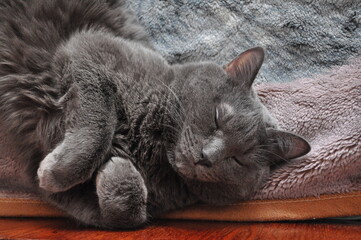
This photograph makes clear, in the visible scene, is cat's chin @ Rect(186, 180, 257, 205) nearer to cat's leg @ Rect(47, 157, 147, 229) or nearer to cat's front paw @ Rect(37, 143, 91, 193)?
cat's leg @ Rect(47, 157, 147, 229)

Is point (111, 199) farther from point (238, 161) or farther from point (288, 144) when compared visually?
point (288, 144)

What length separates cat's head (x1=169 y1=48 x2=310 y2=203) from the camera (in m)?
1.21

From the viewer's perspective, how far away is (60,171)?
3.69ft

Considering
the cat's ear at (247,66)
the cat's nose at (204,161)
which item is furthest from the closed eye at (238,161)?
the cat's ear at (247,66)

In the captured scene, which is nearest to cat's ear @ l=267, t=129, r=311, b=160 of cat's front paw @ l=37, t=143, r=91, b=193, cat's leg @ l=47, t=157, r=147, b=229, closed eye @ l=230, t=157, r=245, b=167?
closed eye @ l=230, t=157, r=245, b=167

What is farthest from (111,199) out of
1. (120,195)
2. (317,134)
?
(317,134)

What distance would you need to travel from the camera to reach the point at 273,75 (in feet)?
5.49

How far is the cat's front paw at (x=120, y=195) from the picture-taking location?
116 centimetres

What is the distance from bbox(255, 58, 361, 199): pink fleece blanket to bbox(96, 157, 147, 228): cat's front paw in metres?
0.40

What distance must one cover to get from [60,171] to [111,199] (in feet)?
0.52

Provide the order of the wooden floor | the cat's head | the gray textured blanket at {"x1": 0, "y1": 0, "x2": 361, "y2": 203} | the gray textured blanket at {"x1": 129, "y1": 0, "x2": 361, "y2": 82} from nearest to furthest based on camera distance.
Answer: the wooden floor → the cat's head → the gray textured blanket at {"x1": 0, "y1": 0, "x2": 361, "y2": 203} → the gray textured blanket at {"x1": 129, "y1": 0, "x2": 361, "y2": 82}

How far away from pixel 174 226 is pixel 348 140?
60 cm

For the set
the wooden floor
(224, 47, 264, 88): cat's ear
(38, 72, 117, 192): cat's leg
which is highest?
Result: (224, 47, 264, 88): cat's ear

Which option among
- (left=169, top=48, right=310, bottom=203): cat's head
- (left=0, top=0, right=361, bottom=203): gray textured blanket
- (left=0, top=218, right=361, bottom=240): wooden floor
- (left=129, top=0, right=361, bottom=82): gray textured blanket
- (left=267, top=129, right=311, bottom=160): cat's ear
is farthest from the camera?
(left=129, top=0, right=361, bottom=82): gray textured blanket
